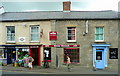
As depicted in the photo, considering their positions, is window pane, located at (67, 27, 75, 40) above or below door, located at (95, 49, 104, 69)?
above

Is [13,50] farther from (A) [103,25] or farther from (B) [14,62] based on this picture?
(A) [103,25]

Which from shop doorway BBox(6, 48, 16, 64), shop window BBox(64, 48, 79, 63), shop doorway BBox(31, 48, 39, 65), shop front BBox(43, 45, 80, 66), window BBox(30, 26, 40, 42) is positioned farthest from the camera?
shop doorway BBox(6, 48, 16, 64)

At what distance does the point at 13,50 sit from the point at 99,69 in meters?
11.2

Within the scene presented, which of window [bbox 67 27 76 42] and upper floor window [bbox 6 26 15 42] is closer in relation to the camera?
window [bbox 67 27 76 42]

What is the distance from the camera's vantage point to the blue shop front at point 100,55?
19.3 meters

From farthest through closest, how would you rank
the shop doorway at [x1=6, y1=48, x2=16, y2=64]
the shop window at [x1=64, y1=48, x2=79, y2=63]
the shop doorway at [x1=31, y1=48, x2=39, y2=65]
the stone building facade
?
1. the shop doorway at [x1=6, y1=48, x2=16, y2=64]
2. the shop doorway at [x1=31, y1=48, x2=39, y2=65]
3. the shop window at [x1=64, y1=48, x2=79, y2=63]
4. the stone building facade

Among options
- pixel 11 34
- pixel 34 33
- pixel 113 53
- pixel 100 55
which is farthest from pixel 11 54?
pixel 113 53

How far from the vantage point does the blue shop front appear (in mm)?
19297

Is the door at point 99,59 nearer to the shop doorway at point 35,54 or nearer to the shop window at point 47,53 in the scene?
the shop window at point 47,53

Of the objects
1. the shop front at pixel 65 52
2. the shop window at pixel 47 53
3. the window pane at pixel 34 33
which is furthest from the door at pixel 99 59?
the window pane at pixel 34 33

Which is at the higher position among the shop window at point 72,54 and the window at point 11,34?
the window at point 11,34

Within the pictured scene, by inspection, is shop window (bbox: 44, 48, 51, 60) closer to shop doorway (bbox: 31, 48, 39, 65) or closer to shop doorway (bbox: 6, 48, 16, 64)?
shop doorway (bbox: 31, 48, 39, 65)

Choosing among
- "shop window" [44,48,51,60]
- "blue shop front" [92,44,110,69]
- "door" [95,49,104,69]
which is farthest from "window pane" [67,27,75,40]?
"door" [95,49,104,69]

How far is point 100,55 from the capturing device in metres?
19.7
